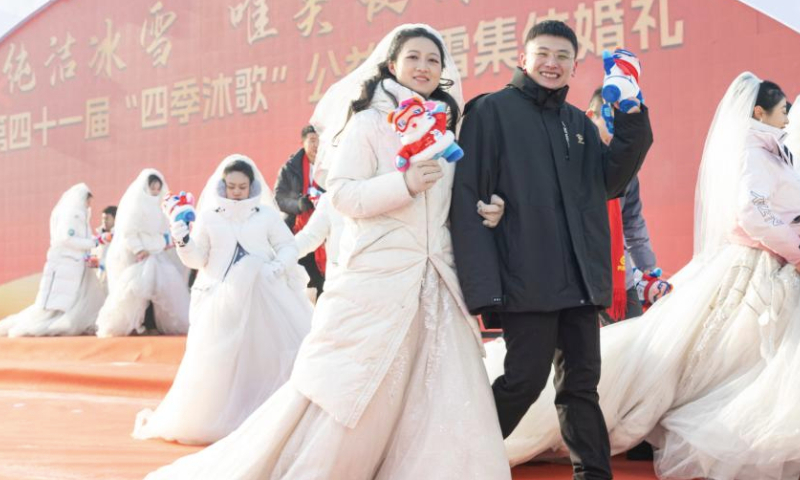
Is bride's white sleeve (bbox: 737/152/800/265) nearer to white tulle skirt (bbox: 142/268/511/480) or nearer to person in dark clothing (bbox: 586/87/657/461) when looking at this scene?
person in dark clothing (bbox: 586/87/657/461)

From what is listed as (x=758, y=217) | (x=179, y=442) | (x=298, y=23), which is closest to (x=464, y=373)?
(x=758, y=217)

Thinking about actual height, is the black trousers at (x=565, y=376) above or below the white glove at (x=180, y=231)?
below

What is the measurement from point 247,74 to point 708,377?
22.0ft

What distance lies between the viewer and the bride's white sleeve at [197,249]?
4.19m

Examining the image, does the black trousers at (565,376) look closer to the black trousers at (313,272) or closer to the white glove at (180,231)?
the white glove at (180,231)

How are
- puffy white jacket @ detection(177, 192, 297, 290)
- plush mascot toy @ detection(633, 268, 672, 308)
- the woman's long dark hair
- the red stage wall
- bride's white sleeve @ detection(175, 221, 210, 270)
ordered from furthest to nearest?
the red stage wall, puffy white jacket @ detection(177, 192, 297, 290), bride's white sleeve @ detection(175, 221, 210, 270), plush mascot toy @ detection(633, 268, 672, 308), the woman's long dark hair

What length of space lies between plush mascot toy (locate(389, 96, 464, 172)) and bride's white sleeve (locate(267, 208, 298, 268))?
2.38 m

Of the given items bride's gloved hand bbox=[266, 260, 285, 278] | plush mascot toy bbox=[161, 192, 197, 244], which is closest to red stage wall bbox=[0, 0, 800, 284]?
bride's gloved hand bbox=[266, 260, 285, 278]

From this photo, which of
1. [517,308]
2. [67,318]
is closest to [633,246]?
[517,308]

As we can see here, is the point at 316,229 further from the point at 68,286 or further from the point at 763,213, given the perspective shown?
the point at 68,286

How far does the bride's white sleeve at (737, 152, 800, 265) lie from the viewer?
3041 mm

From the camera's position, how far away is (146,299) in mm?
7875

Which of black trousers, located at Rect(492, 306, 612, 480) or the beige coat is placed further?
black trousers, located at Rect(492, 306, 612, 480)

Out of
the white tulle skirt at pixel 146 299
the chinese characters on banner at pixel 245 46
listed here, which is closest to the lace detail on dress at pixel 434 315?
the chinese characters on banner at pixel 245 46
